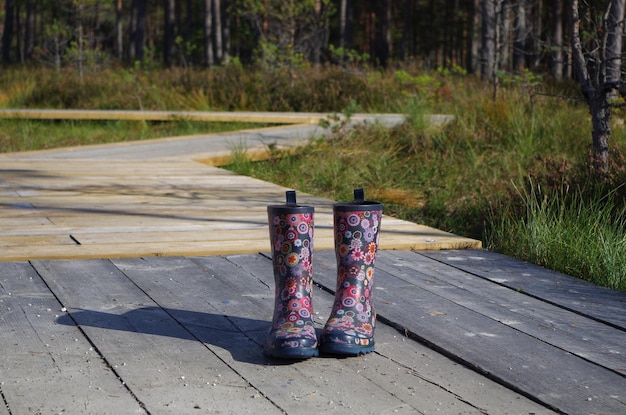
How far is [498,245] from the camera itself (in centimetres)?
393

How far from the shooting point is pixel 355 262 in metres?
2.22

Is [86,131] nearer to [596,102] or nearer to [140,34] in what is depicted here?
→ [596,102]

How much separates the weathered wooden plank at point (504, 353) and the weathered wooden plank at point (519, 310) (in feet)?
0.14

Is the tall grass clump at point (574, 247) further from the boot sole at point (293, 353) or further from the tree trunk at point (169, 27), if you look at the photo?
the tree trunk at point (169, 27)

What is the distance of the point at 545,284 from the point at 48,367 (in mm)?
1672

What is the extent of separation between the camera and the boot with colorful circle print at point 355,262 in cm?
218

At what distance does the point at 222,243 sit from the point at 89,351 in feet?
4.44

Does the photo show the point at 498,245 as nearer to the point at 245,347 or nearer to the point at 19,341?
the point at 245,347

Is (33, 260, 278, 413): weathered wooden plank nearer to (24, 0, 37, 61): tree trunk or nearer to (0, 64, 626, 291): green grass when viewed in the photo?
(0, 64, 626, 291): green grass

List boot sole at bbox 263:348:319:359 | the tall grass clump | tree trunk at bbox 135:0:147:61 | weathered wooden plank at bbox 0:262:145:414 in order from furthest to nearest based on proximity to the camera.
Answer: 1. tree trunk at bbox 135:0:147:61
2. the tall grass clump
3. boot sole at bbox 263:348:319:359
4. weathered wooden plank at bbox 0:262:145:414

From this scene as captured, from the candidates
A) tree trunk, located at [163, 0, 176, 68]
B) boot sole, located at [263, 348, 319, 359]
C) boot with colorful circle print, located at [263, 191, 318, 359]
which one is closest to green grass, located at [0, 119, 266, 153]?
boot with colorful circle print, located at [263, 191, 318, 359]

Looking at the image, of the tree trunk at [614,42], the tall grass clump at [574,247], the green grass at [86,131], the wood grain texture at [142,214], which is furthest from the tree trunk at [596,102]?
the green grass at [86,131]

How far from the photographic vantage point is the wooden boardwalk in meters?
1.81

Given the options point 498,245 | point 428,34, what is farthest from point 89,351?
point 428,34
